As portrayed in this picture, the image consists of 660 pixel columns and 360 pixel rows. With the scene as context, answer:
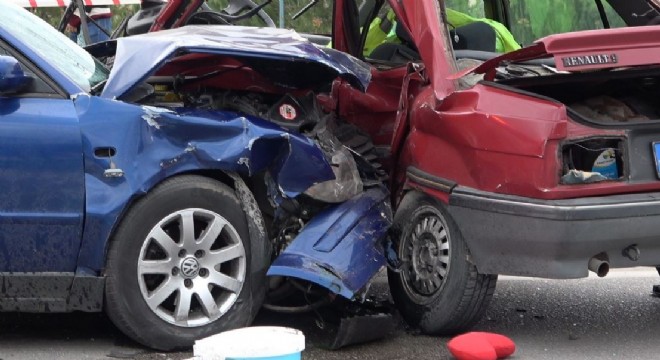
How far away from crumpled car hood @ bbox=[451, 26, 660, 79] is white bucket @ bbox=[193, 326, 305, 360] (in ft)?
6.00

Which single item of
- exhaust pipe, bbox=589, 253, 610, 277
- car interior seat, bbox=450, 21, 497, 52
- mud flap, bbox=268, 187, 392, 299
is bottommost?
mud flap, bbox=268, 187, 392, 299

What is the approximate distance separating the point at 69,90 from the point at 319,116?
1358 mm

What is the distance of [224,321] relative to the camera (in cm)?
531

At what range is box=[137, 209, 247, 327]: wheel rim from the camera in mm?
5168

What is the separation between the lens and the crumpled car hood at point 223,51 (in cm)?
528

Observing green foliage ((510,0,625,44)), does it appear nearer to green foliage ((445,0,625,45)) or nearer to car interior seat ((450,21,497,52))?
green foliage ((445,0,625,45))

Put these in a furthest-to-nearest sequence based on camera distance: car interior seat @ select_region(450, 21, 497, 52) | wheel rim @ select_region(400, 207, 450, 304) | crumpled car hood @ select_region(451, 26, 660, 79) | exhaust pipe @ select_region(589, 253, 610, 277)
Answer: car interior seat @ select_region(450, 21, 497, 52) < wheel rim @ select_region(400, 207, 450, 304) < exhaust pipe @ select_region(589, 253, 610, 277) < crumpled car hood @ select_region(451, 26, 660, 79)

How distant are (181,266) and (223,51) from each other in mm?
1041

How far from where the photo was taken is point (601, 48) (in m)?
4.96

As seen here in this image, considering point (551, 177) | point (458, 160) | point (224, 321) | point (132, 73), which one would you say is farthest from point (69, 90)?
point (551, 177)

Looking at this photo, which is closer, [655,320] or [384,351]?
[384,351]

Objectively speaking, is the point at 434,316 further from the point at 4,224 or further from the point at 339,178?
the point at 4,224

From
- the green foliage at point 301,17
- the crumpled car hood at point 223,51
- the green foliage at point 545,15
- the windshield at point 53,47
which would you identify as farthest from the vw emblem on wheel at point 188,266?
the green foliage at point 301,17

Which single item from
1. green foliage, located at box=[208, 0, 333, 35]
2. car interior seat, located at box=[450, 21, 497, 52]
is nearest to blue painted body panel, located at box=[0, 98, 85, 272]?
car interior seat, located at box=[450, 21, 497, 52]
